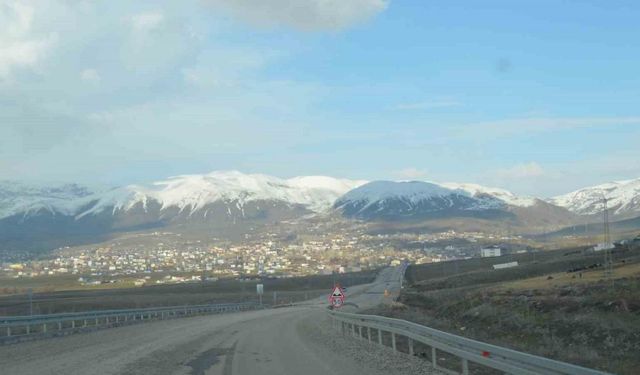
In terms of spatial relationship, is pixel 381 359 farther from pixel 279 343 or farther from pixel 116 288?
pixel 116 288

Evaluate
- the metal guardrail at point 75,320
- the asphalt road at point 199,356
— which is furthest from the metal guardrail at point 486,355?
the metal guardrail at point 75,320

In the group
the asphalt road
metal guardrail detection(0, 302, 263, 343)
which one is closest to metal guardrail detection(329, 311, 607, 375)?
the asphalt road

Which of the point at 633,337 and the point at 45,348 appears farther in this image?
the point at 45,348

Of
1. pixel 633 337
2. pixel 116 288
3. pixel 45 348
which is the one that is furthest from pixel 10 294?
pixel 633 337

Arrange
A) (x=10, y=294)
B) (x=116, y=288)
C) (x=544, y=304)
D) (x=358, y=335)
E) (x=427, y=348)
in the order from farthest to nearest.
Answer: (x=116, y=288) → (x=10, y=294) → (x=544, y=304) → (x=358, y=335) → (x=427, y=348)

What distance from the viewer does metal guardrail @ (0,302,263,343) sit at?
30.1 meters

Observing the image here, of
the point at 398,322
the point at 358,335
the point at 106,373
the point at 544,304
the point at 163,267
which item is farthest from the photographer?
the point at 163,267

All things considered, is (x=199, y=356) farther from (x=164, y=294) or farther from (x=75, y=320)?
(x=164, y=294)

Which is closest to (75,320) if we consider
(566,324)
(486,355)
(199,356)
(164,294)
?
(199,356)

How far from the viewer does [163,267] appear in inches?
6560

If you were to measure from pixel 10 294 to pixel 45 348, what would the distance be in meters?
62.3

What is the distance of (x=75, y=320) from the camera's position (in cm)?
3888

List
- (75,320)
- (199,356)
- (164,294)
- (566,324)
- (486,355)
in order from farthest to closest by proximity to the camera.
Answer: (164,294) → (75,320) → (566,324) → (199,356) → (486,355)

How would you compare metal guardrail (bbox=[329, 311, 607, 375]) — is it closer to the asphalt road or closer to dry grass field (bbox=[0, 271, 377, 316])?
the asphalt road
